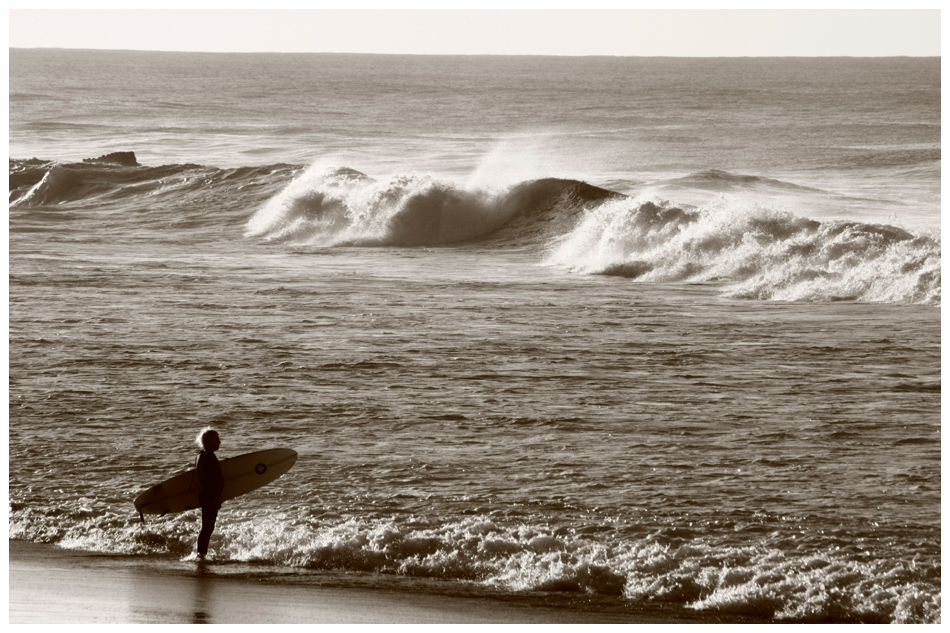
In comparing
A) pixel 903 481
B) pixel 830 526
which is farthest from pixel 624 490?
pixel 903 481

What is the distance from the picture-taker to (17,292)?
52.0 ft

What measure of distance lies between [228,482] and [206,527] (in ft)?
2.50

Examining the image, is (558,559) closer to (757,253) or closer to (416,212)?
(757,253)

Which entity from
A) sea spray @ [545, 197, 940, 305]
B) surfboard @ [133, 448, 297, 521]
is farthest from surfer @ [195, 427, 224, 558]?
sea spray @ [545, 197, 940, 305]

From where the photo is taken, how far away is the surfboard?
317 inches

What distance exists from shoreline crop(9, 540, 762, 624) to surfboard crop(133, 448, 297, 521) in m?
0.70

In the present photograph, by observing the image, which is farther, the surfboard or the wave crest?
the wave crest

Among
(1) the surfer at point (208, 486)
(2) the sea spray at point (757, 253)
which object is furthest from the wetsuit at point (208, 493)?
(2) the sea spray at point (757, 253)

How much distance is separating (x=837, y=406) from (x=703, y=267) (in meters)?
7.81

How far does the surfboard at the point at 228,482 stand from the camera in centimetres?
806

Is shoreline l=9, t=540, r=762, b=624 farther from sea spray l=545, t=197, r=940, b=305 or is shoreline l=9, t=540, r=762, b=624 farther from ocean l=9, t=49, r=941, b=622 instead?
sea spray l=545, t=197, r=940, b=305

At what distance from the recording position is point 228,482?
845cm

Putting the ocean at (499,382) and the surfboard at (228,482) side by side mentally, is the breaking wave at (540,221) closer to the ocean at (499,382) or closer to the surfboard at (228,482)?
the ocean at (499,382)
